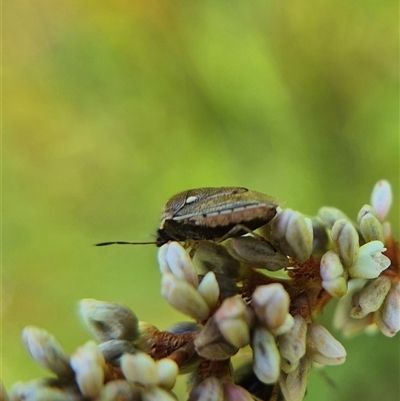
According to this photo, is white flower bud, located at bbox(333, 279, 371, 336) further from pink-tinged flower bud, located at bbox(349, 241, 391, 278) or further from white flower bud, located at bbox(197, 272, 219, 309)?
white flower bud, located at bbox(197, 272, 219, 309)

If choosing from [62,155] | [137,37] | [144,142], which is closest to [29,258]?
[62,155]

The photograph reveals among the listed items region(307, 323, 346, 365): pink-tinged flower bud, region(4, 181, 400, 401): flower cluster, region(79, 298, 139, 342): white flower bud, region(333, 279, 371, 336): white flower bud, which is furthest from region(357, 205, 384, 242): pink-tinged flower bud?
region(79, 298, 139, 342): white flower bud

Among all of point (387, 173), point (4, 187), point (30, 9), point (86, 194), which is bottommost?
point (387, 173)

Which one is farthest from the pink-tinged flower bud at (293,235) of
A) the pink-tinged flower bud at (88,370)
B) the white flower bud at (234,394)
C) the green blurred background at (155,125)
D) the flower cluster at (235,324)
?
the green blurred background at (155,125)

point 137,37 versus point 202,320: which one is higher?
point 137,37

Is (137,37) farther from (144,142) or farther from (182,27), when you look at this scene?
(144,142)

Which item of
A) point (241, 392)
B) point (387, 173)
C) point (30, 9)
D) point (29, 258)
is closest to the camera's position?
point (241, 392)

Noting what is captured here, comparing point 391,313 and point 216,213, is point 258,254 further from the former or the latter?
point 391,313
